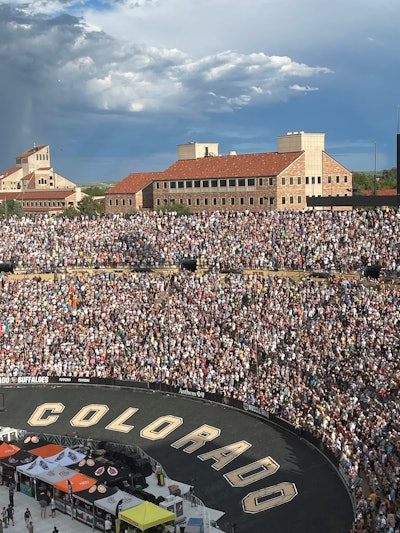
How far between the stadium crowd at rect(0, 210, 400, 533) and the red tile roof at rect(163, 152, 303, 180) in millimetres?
37224

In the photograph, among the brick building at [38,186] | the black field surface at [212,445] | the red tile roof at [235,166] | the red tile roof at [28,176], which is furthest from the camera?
the red tile roof at [28,176]

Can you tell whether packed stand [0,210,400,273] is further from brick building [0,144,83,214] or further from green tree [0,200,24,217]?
brick building [0,144,83,214]

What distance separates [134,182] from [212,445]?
8681 cm

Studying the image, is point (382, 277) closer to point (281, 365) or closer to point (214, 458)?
point (281, 365)

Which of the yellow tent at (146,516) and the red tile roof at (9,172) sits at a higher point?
the red tile roof at (9,172)

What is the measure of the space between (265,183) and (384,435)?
66701 millimetres

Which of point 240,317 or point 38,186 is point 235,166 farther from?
point 38,186

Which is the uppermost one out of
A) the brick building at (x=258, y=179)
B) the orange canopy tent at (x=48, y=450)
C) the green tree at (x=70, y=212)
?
the brick building at (x=258, y=179)

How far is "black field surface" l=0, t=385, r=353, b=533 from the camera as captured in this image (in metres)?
26.6

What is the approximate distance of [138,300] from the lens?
159 ft

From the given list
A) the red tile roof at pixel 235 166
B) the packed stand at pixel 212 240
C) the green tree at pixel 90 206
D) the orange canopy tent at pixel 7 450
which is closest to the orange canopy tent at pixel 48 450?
the orange canopy tent at pixel 7 450

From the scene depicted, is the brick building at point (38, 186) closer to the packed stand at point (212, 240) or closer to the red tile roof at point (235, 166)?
the red tile roof at point (235, 166)

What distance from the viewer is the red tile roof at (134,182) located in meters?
114

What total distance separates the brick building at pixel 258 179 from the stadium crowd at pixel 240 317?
36.5m
